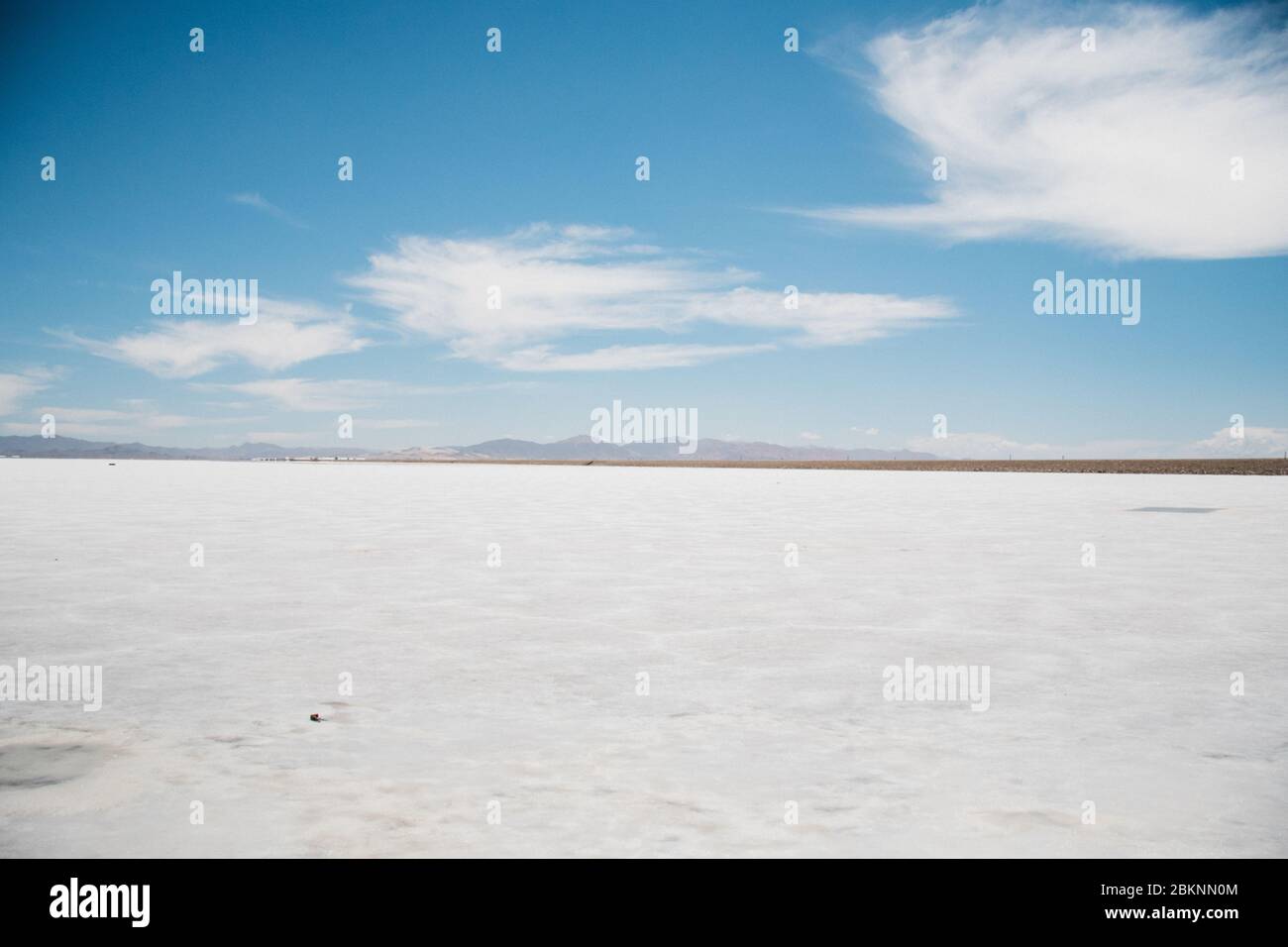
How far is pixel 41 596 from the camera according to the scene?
785cm

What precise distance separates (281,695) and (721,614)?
346 cm

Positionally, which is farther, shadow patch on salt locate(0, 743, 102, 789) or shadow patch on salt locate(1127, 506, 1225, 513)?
shadow patch on salt locate(1127, 506, 1225, 513)

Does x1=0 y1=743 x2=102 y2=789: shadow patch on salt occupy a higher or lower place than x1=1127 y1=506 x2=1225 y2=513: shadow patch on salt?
lower

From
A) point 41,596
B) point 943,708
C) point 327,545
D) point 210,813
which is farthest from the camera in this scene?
point 327,545

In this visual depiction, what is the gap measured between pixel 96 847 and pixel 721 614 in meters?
4.88

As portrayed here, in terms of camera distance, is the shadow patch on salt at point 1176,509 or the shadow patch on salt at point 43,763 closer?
the shadow patch on salt at point 43,763

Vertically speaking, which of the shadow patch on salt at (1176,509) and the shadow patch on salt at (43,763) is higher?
the shadow patch on salt at (1176,509)

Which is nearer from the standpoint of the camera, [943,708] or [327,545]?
[943,708]

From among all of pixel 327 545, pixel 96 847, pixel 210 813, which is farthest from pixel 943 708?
pixel 327 545

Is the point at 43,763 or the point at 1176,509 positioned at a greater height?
the point at 1176,509

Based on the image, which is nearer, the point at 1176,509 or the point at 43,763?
the point at 43,763
